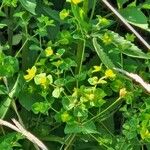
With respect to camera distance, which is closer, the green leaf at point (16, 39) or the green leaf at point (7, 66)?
the green leaf at point (7, 66)

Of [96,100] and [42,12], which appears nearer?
[96,100]

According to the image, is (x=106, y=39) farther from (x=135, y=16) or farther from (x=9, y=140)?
(x=9, y=140)

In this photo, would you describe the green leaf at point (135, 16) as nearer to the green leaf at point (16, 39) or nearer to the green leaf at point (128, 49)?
the green leaf at point (128, 49)

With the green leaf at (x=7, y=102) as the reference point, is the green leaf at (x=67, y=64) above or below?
above

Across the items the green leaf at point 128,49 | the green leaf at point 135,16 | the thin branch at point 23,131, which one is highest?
the green leaf at point 135,16

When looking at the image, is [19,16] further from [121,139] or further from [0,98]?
[121,139]

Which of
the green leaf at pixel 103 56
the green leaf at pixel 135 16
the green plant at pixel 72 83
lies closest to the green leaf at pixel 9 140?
the green plant at pixel 72 83

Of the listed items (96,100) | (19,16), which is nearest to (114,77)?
(96,100)

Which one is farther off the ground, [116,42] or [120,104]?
[116,42]

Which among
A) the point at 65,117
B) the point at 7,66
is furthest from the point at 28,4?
the point at 65,117

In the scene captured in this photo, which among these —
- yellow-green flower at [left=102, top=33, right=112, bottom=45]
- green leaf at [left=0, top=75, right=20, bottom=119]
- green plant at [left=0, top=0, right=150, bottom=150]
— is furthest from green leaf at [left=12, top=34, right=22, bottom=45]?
yellow-green flower at [left=102, top=33, right=112, bottom=45]

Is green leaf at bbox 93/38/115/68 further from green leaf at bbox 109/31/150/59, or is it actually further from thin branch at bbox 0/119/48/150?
thin branch at bbox 0/119/48/150
